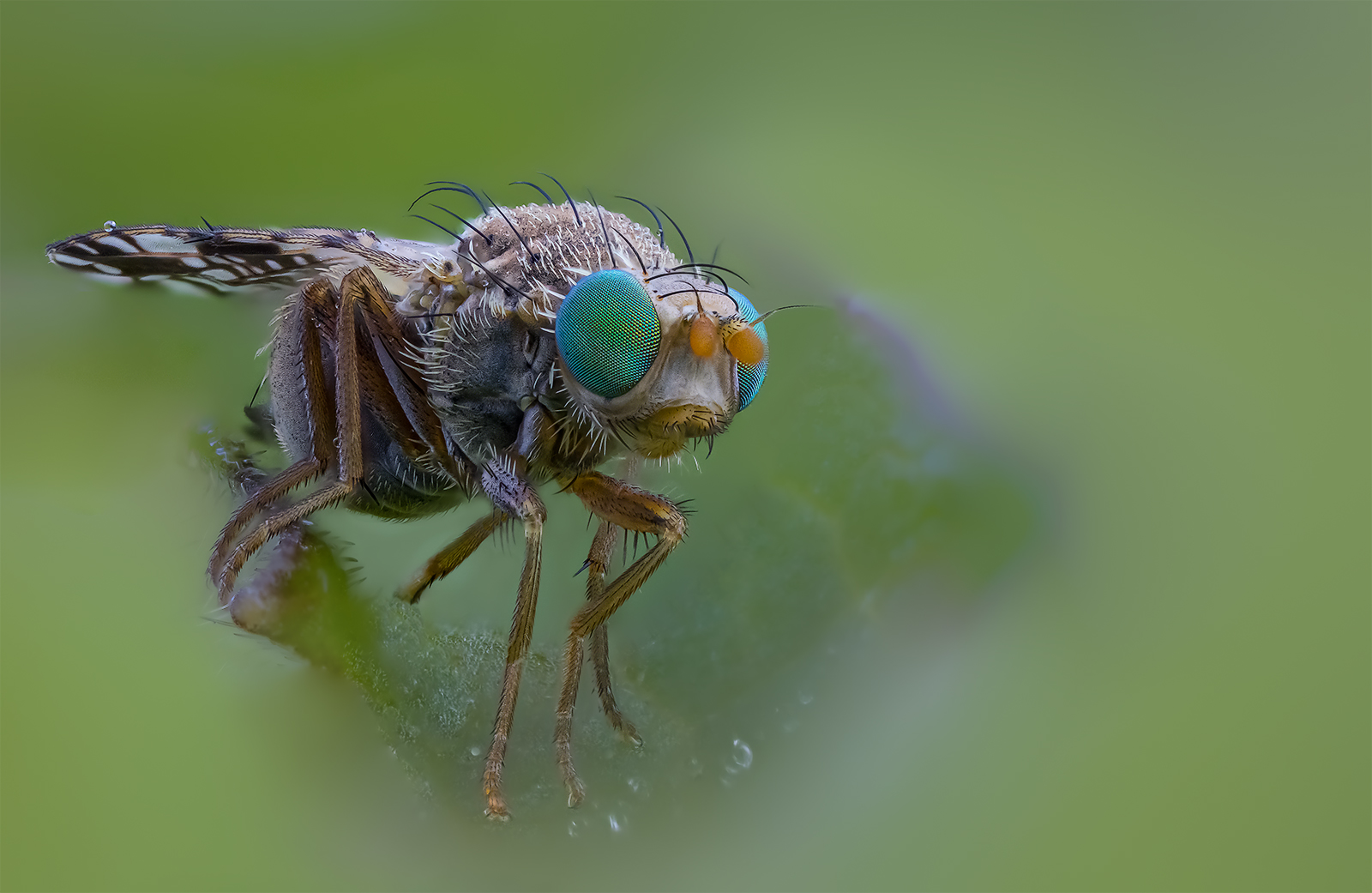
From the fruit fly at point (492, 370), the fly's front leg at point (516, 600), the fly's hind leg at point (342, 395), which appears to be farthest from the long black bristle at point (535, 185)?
the fly's front leg at point (516, 600)

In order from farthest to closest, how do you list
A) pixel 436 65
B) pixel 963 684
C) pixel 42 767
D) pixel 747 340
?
pixel 436 65, pixel 747 340, pixel 963 684, pixel 42 767

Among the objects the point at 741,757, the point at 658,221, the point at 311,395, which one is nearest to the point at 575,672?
the point at 741,757

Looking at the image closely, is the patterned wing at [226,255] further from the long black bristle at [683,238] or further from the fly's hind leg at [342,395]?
the long black bristle at [683,238]

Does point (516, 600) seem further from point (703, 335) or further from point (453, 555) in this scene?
point (703, 335)

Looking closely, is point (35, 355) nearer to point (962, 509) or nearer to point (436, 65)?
point (436, 65)

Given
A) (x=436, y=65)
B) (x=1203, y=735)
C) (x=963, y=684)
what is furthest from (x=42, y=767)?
(x=436, y=65)

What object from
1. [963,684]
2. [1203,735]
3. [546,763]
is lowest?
[546,763]
